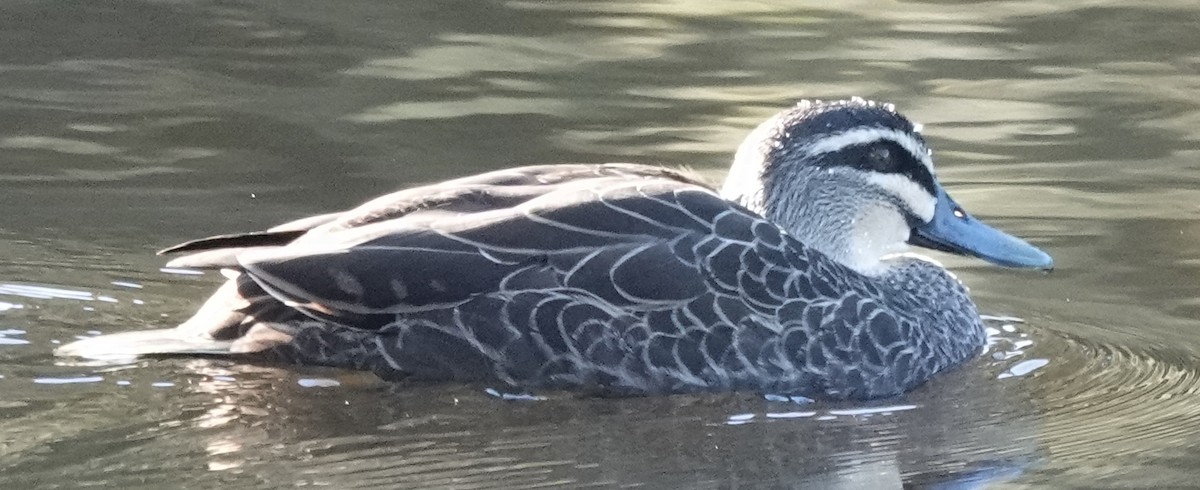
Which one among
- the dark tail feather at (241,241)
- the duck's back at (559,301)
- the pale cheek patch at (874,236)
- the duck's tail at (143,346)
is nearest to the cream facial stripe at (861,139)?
the pale cheek patch at (874,236)

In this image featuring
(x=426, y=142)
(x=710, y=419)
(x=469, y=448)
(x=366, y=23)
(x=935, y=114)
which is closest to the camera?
(x=469, y=448)

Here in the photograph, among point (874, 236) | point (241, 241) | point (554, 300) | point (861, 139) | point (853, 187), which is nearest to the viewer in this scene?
point (554, 300)

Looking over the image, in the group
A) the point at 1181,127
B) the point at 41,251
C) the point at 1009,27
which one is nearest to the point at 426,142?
the point at 41,251

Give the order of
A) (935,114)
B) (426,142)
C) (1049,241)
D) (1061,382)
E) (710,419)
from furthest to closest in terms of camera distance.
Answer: (935,114), (426,142), (1049,241), (1061,382), (710,419)

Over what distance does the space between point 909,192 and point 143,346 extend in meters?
3.05

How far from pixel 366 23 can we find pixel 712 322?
7.07 meters

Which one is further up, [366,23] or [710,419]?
[366,23]

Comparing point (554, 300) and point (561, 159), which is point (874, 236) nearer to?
point (554, 300)

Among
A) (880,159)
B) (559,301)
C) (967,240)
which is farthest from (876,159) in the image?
(559,301)

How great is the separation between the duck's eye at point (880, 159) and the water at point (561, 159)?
33.2 inches

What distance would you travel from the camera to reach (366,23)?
46.4 ft

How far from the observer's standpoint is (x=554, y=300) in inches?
297

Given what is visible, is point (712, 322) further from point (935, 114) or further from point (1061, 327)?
point (935, 114)

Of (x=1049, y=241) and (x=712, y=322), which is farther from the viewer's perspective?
(x=1049, y=241)
